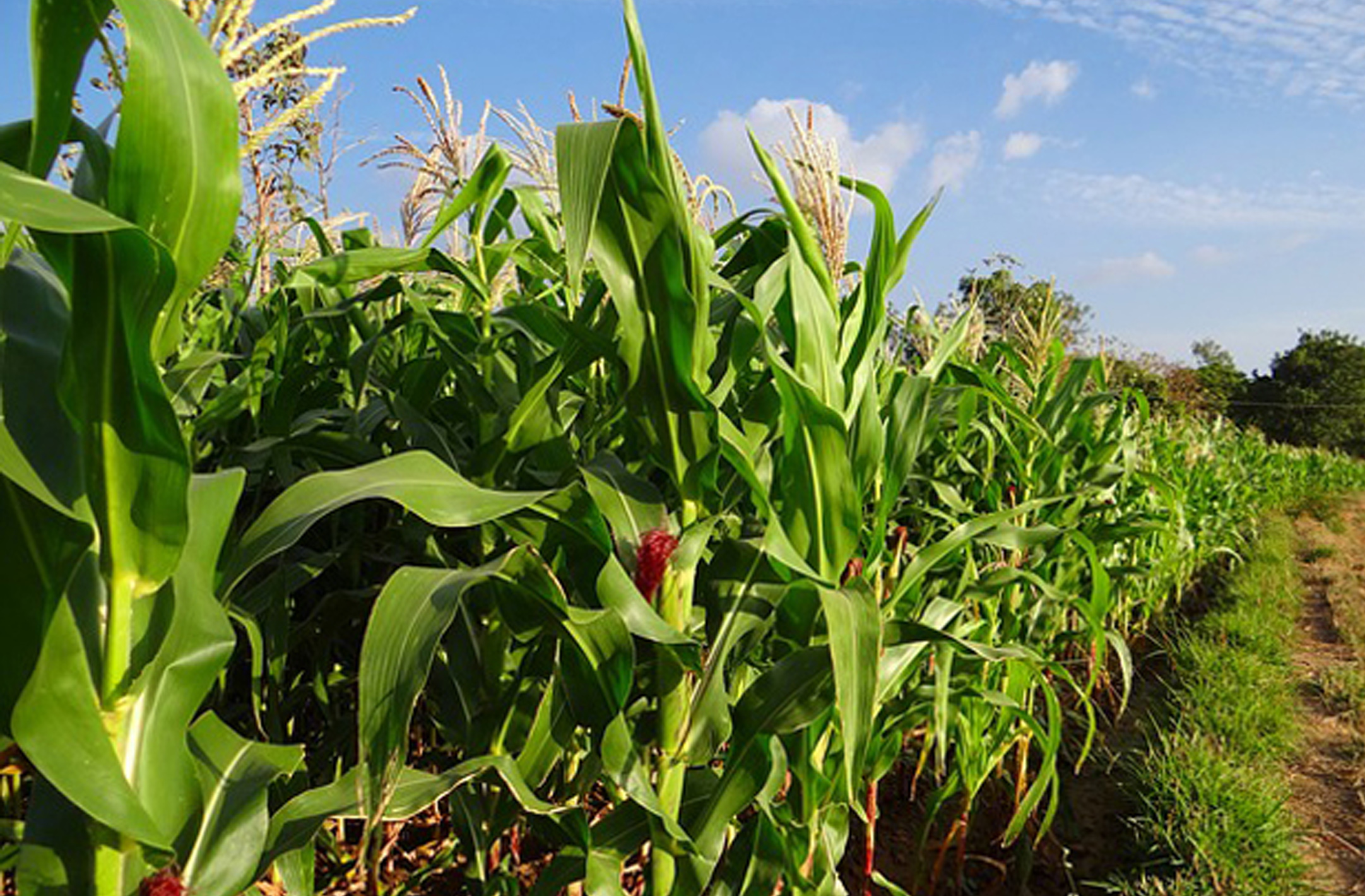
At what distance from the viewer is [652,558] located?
47.5 inches

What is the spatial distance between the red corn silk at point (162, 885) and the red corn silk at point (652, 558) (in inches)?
23.1

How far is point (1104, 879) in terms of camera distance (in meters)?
2.46

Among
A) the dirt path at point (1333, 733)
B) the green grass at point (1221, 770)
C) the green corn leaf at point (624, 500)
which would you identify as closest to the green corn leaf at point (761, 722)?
the green corn leaf at point (624, 500)

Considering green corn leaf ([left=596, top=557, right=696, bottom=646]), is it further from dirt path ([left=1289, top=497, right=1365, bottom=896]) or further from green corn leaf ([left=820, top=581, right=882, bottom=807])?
dirt path ([left=1289, top=497, right=1365, bottom=896])

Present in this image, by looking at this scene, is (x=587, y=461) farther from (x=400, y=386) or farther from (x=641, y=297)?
(x=400, y=386)

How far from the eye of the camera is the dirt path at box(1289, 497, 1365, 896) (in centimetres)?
252

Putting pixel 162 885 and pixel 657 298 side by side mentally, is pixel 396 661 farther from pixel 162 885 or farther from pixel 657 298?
pixel 657 298

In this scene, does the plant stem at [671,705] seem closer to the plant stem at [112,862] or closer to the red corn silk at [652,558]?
the red corn silk at [652,558]

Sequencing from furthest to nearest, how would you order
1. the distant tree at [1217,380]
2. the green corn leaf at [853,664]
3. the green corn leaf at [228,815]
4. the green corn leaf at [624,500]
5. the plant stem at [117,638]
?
the distant tree at [1217,380]
the green corn leaf at [624,500]
the green corn leaf at [853,664]
the green corn leaf at [228,815]
the plant stem at [117,638]

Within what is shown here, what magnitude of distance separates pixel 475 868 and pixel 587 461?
705 millimetres

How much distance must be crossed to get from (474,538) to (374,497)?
59cm

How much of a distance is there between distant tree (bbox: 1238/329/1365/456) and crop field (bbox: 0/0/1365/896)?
37.3 metres

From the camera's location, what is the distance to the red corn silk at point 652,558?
3.95ft

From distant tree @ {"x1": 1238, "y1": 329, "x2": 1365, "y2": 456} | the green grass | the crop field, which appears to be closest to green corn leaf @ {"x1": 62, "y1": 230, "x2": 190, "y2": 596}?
the crop field
